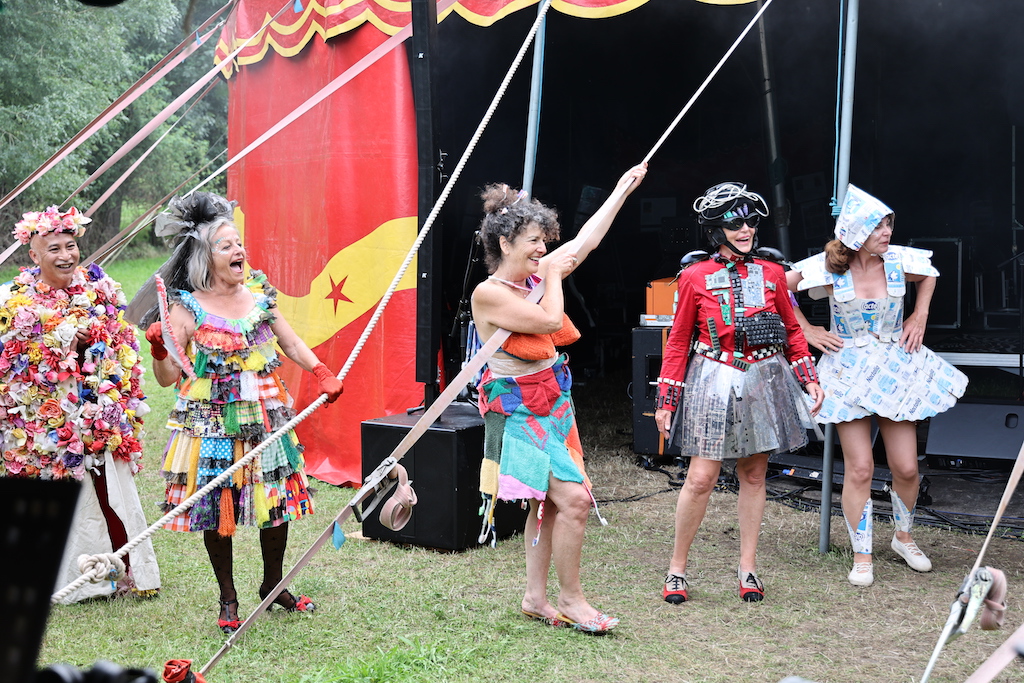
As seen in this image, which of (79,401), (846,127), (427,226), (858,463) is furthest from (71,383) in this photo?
(846,127)

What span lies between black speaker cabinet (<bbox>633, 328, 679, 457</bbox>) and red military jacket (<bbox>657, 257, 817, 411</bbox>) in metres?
2.39

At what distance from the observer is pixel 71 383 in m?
3.86

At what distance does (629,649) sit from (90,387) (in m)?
2.39

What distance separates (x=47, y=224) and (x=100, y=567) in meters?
2.01

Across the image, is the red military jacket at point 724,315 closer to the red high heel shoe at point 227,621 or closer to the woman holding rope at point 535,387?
the woman holding rope at point 535,387

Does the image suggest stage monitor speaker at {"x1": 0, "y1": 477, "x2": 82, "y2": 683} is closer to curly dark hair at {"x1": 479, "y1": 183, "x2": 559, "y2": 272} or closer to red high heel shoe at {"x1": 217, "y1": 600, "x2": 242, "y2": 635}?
curly dark hair at {"x1": 479, "y1": 183, "x2": 559, "y2": 272}

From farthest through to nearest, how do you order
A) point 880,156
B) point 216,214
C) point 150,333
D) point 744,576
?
point 880,156 < point 744,576 < point 216,214 < point 150,333

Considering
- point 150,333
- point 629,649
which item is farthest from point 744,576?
point 150,333

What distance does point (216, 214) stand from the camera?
3477 millimetres

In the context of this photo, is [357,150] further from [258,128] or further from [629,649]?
[629,649]

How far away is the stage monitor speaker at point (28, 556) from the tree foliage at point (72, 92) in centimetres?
1321

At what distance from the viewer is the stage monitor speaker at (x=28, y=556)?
2.70 feet

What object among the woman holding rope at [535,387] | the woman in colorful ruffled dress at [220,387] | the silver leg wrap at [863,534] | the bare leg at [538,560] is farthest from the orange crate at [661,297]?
the woman in colorful ruffled dress at [220,387]

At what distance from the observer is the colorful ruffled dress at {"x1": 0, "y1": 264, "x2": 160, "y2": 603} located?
3783 mm
